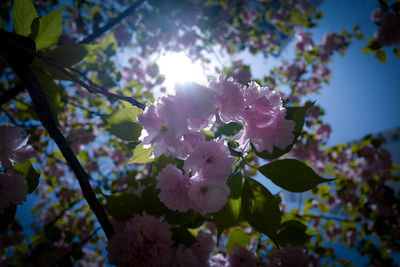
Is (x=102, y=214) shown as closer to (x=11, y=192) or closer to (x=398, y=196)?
(x=11, y=192)

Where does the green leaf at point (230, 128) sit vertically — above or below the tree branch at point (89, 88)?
above

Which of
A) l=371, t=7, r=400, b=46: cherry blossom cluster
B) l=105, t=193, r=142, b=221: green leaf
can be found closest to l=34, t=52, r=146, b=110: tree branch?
l=105, t=193, r=142, b=221: green leaf

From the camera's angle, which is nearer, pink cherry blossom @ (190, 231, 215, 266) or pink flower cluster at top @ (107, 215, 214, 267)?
pink flower cluster at top @ (107, 215, 214, 267)

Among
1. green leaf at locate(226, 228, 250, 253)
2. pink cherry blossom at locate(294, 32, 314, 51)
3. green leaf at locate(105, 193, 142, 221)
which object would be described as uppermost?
pink cherry blossom at locate(294, 32, 314, 51)

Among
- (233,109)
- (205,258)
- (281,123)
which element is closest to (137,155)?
(233,109)

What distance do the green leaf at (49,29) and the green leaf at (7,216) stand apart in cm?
56

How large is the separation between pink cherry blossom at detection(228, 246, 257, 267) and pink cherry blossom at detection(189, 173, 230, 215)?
58 cm

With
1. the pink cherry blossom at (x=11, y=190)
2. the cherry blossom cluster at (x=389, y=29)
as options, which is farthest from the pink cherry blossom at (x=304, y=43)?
the pink cherry blossom at (x=11, y=190)

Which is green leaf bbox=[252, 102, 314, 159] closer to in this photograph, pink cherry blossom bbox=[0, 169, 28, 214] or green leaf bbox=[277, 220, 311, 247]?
green leaf bbox=[277, 220, 311, 247]

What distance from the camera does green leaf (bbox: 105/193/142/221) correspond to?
81 cm

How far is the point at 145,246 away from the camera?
0.76 metres

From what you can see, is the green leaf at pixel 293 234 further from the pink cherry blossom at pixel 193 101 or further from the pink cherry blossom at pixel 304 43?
the pink cherry blossom at pixel 304 43

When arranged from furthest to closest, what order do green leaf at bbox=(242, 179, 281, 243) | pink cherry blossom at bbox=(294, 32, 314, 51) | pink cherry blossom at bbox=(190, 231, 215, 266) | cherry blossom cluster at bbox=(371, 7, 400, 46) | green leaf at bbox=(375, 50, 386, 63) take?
pink cherry blossom at bbox=(294, 32, 314, 51), cherry blossom cluster at bbox=(371, 7, 400, 46), green leaf at bbox=(375, 50, 386, 63), pink cherry blossom at bbox=(190, 231, 215, 266), green leaf at bbox=(242, 179, 281, 243)

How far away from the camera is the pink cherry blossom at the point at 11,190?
0.66 metres
